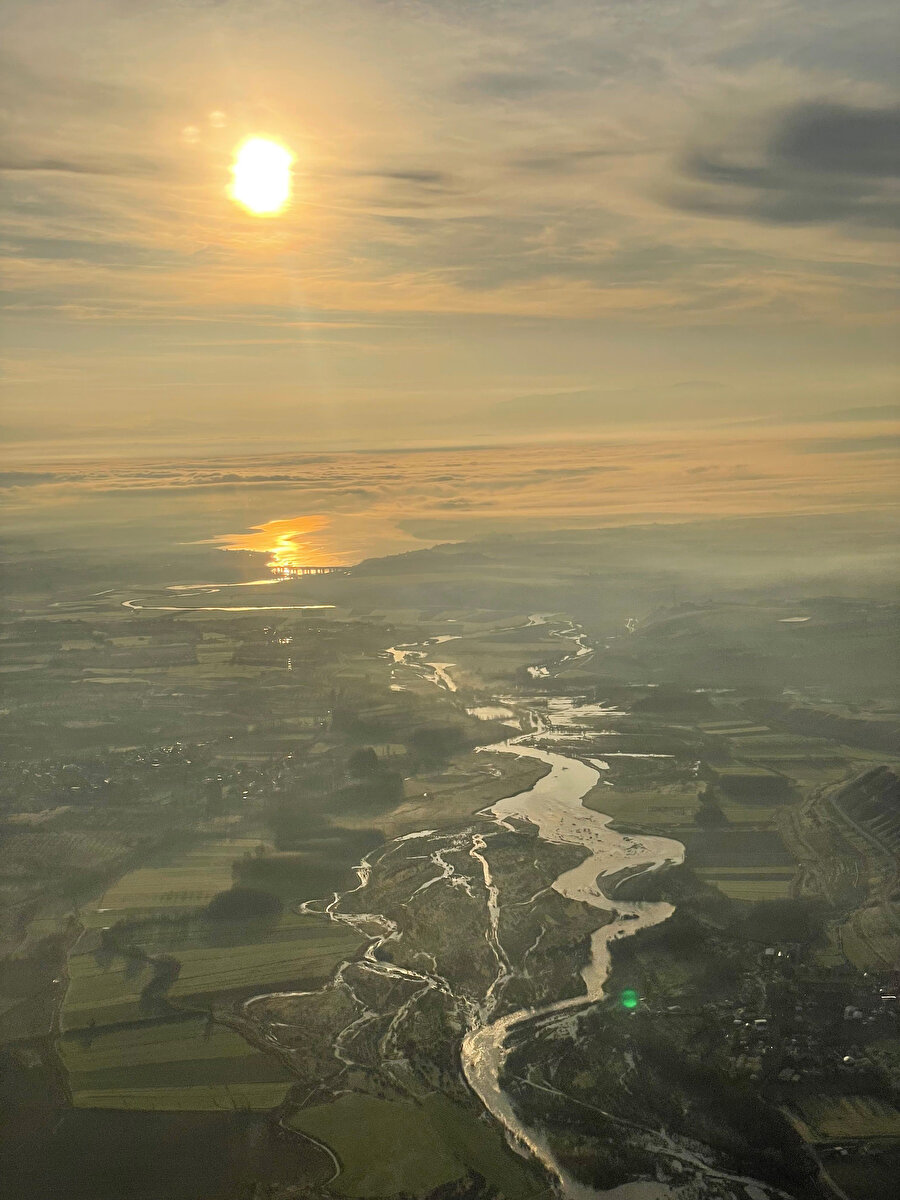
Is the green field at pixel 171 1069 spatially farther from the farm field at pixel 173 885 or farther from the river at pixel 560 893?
the farm field at pixel 173 885

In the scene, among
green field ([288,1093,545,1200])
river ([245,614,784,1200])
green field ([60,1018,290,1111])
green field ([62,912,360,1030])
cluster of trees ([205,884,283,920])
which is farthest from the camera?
cluster of trees ([205,884,283,920])

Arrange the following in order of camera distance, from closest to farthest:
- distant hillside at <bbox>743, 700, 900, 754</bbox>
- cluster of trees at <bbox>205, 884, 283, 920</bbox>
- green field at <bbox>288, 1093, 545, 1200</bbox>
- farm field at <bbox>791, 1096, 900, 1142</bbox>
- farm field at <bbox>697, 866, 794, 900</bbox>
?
green field at <bbox>288, 1093, 545, 1200</bbox>, farm field at <bbox>791, 1096, 900, 1142</bbox>, cluster of trees at <bbox>205, 884, 283, 920</bbox>, farm field at <bbox>697, 866, 794, 900</bbox>, distant hillside at <bbox>743, 700, 900, 754</bbox>

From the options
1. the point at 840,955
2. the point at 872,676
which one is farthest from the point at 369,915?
the point at 872,676

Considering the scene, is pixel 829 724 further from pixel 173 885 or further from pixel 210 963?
pixel 210 963

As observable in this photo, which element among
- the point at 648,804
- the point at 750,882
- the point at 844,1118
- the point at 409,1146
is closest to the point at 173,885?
the point at 409,1146

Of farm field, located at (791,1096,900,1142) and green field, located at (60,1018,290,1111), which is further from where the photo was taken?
green field, located at (60,1018,290,1111)

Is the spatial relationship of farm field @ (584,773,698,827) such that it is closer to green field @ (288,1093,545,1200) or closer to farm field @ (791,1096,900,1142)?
farm field @ (791,1096,900,1142)

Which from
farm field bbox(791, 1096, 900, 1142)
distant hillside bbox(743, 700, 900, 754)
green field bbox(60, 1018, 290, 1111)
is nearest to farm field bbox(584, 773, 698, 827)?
distant hillside bbox(743, 700, 900, 754)
